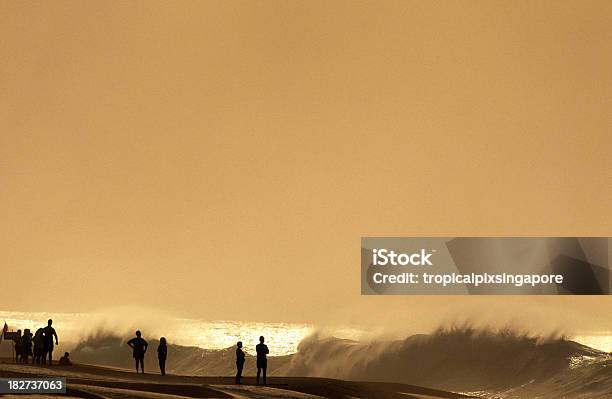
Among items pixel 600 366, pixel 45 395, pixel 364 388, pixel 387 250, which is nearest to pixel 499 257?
pixel 387 250

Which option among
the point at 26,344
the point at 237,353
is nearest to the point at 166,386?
the point at 237,353

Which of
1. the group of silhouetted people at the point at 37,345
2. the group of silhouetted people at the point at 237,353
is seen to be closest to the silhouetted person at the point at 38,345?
the group of silhouetted people at the point at 37,345

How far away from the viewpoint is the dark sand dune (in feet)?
216

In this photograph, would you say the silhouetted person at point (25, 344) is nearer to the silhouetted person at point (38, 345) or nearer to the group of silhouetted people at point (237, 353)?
the silhouetted person at point (38, 345)

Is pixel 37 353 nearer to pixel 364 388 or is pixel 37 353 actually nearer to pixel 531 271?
pixel 364 388

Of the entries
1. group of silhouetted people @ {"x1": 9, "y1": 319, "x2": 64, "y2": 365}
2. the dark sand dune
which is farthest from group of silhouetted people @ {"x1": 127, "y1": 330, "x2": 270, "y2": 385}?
group of silhouetted people @ {"x1": 9, "y1": 319, "x2": 64, "y2": 365}

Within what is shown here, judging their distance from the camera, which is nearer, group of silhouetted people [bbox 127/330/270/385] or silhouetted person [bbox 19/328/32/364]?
group of silhouetted people [bbox 127/330/270/385]

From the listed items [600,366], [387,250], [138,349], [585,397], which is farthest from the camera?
[600,366]

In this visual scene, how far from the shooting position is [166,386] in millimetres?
68812

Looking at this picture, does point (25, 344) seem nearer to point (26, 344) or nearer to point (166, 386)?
point (26, 344)

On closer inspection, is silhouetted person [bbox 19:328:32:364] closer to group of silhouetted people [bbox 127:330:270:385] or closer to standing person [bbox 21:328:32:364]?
standing person [bbox 21:328:32:364]

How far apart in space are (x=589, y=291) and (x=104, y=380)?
146 ft

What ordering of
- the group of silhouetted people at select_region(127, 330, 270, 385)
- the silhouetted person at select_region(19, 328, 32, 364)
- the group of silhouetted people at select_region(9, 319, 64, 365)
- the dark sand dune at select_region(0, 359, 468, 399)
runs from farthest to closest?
1. the silhouetted person at select_region(19, 328, 32, 364)
2. the group of silhouetted people at select_region(9, 319, 64, 365)
3. the dark sand dune at select_region(0, 359, 468, 399)
4. the group of silhouetted people at select_region(127, 330, 270, 385)

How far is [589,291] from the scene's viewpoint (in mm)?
101562
